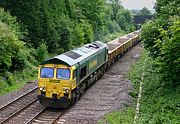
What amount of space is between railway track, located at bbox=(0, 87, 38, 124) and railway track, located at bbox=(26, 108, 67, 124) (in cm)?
115

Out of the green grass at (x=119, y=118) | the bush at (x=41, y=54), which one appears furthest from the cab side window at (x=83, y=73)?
the bush at (x=41, y=54)

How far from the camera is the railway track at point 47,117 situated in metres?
18.0

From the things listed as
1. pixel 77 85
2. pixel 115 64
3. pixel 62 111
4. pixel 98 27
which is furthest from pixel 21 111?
pixel 98 27

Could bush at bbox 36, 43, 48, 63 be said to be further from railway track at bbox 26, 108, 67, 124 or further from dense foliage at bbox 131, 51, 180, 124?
railway track at bbox 26, 108, 67, 124

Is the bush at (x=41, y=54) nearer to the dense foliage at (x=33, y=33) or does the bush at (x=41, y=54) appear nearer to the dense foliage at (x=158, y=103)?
the dense foliage at (x=33, y=33)

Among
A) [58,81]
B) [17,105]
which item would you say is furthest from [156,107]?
[17,105]

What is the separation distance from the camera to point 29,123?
17578 millimetres

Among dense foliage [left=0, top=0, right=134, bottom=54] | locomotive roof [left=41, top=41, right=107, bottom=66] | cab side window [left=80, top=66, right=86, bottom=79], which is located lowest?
cab side window [left=80, top=66, right=86, bottom=79]

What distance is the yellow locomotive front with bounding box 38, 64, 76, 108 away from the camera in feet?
65.8

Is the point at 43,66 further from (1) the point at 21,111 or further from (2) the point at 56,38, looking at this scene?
(2) the point at 56,38

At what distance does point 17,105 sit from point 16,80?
22.8 feet

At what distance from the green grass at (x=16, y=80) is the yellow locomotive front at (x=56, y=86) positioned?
486 cm

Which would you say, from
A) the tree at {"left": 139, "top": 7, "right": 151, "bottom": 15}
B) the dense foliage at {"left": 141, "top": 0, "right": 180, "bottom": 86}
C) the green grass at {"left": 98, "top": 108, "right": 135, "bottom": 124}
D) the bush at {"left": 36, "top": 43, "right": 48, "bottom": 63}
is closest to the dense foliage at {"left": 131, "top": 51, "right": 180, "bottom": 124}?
the green grass at {"left": 98, "top": 108, "right": 135, "bottom": 124}

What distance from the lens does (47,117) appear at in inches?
749
